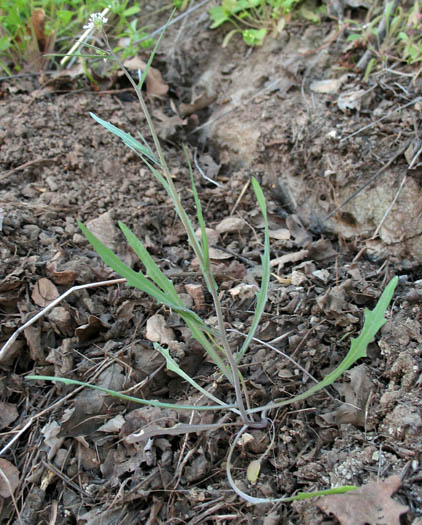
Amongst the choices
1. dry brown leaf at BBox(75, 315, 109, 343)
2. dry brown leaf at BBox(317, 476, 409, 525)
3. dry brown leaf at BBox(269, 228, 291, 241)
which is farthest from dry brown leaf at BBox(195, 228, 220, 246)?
dry brown leaf at BBox(317, 476, 409, 525)

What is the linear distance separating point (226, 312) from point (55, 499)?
2.47 ft

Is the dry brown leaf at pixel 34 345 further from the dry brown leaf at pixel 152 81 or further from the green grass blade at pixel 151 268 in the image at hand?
the dry brown leaf at pixel 152 81

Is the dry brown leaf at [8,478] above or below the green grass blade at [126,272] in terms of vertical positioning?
below

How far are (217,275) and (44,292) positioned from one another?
0.61 m

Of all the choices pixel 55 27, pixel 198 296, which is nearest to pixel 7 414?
pixel 198 296

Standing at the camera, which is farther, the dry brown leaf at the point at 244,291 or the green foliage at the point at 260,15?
the green foliage at the point at 260,15

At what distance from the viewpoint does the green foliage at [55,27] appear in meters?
2.52

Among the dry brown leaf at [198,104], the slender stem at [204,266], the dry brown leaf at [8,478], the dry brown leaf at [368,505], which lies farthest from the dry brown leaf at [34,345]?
the dry brown leaf at [198,104]

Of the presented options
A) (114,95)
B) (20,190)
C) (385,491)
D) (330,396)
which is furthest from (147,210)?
(385,491)

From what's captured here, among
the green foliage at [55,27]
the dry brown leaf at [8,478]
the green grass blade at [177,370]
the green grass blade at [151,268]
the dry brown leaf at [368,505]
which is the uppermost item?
the green foliage at [55,27]

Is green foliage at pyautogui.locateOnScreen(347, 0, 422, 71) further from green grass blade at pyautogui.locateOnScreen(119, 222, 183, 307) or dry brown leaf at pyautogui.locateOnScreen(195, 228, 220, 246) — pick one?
green grass blade at pyautogui.locateOnScreen(119, 222, 183, 307)

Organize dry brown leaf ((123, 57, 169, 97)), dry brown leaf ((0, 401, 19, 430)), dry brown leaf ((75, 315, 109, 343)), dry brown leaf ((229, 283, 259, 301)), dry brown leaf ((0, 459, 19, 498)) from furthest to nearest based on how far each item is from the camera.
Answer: dry brown leaf ((123, 57, 169, 97))
dry brown leaf ((229, 283, 259, 301))
dry brown leaf ((75, 315, 109, 343))
dry brown leaf ((0, 401, 19, 430))
dry brown leaf ((0, 459, 19, 498))

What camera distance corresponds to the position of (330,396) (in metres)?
1.36

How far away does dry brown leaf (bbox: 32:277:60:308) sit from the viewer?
5.39ft
